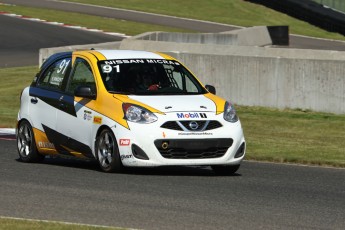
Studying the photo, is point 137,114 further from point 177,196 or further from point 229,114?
point 177,196

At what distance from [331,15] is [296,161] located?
3483cm

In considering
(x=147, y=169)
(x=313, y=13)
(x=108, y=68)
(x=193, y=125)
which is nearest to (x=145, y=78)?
(x=108, y=68)

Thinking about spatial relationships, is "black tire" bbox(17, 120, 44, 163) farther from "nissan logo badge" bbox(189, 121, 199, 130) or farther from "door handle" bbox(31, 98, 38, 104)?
"nissan logo badge" bbox(189, 121, 199, 130)

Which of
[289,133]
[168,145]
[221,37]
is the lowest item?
[221,37]

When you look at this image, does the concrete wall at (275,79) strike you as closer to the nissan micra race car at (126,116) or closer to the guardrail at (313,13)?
the nissan micra race car at (126,116)

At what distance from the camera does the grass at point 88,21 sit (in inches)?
1789

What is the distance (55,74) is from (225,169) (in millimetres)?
2676

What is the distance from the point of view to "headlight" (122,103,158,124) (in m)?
13.3

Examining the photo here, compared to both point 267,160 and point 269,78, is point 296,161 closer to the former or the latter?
point 267,160

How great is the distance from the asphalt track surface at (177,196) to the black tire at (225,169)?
12 centimetres

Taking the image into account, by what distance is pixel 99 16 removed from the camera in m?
50.0

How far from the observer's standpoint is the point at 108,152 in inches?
537

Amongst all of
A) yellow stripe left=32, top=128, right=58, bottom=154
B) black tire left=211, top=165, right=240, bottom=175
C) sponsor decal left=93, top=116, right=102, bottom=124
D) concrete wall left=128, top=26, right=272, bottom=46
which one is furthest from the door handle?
concrete wall left=128, top=26, right=272, bottom=46

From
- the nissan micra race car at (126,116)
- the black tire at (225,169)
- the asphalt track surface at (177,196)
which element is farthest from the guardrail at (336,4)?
the black tire at (225,169)
